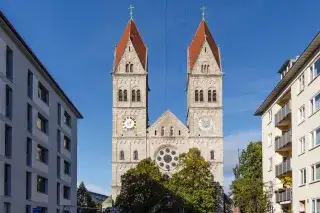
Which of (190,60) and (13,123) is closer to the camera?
(13,123)

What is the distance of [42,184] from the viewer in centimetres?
5184

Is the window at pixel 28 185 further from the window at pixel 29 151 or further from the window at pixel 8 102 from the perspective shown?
the window at pixel 8 102

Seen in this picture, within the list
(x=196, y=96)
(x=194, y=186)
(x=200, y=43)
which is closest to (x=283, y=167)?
(x=194, y=186)

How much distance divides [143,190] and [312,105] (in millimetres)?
50903

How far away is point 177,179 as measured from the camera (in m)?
84.1

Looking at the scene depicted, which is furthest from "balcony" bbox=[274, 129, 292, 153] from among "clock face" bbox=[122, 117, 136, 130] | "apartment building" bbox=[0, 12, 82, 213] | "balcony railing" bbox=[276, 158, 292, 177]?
"clock face" bbox=[122, 117, 136, 130]

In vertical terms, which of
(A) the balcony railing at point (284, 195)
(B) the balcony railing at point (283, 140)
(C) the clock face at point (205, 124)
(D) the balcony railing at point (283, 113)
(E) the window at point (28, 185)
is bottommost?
(A) the balcony railing at point (284, 195)

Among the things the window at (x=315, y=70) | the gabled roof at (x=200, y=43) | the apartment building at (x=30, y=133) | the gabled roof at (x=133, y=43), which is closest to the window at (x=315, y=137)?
the window at (x=315, y=70)

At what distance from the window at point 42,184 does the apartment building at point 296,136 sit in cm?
1915

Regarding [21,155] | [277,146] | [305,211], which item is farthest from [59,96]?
[305,211]

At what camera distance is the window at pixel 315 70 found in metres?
37.7

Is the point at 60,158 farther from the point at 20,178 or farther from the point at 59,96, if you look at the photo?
the point at 20,178

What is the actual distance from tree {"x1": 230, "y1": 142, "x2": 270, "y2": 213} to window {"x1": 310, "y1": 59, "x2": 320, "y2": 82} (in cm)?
1641

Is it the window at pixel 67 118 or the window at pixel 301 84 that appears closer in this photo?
the window at pixel 301 84
